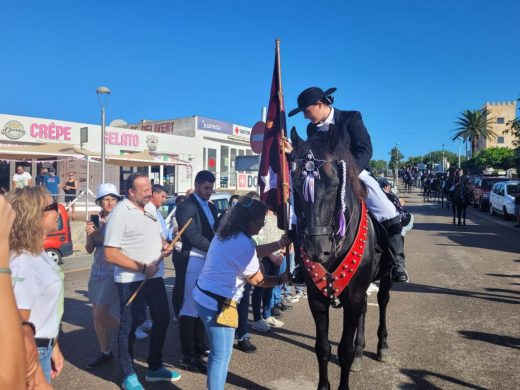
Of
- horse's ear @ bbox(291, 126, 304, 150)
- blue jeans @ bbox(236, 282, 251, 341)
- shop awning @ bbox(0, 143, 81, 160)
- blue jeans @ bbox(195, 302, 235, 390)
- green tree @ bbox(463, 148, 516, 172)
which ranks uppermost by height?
green tree @ bbox(463, 148, 516, 172)

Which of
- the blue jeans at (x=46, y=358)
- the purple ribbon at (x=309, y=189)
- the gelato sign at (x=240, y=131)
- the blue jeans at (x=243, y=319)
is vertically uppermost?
the gelato sign at (x=240, y=131)

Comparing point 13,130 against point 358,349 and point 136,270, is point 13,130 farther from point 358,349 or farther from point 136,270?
point 358,349

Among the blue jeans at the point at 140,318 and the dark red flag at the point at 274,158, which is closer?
the dark red flag at the point at 274,158

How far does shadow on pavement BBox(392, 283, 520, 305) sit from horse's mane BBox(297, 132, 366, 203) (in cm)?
508

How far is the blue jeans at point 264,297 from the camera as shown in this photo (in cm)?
584

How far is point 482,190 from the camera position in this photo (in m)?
26.2

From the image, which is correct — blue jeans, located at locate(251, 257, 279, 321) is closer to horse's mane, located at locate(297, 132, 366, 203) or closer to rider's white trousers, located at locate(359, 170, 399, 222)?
rider's white trousers, located at locate(359, 170, 399, 222)

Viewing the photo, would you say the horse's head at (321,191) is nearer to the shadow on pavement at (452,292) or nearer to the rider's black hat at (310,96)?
the rider's black hat at (310,96)

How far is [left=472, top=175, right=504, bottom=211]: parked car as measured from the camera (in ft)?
83.8

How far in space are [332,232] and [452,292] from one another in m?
5.67

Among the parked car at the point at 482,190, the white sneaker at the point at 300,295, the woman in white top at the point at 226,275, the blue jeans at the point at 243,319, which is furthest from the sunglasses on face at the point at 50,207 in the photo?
the parked car at the point at 482,190

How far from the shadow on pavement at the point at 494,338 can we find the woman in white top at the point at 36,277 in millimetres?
4923

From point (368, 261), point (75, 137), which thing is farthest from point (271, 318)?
point (75, 137)

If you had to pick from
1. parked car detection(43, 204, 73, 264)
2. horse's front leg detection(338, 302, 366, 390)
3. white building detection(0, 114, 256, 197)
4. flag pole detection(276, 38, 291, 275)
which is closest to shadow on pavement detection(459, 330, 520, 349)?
horse's front leg detection(338, 302, 366, 390)
